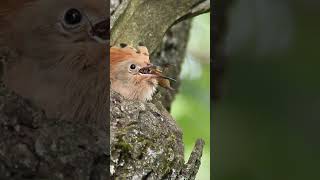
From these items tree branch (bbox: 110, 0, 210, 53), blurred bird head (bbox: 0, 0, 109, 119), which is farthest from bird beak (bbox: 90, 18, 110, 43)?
tree branch (bbox: 110, 0, 210, 53)

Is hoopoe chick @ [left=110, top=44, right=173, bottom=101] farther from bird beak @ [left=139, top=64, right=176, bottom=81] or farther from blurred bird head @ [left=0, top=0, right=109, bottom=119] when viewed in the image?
blurred bird head @ [left=0, top=0, right=109, bottom=119]

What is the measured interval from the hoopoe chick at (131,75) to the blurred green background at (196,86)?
889 mm

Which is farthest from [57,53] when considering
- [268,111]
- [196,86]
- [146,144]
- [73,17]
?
[196,86]

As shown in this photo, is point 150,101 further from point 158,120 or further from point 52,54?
point 52,54

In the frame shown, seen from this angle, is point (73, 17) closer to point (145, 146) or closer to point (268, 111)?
point (145, 146)

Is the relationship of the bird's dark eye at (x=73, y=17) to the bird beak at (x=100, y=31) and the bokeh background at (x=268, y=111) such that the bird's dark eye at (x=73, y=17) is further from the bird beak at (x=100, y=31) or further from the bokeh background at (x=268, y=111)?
the bokeh background at (x=268, y=111)

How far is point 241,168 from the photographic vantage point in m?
1.45

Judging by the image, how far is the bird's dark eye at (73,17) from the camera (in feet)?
4.43

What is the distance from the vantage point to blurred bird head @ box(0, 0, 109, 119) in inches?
51.9

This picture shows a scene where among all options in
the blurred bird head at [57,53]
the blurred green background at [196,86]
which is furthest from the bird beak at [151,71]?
the blurred green background at [196,86]

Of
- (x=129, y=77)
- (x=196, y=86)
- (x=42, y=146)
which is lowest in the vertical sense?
(x=42, y=146)

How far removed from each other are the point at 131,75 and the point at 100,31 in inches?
6.9

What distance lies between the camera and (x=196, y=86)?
3.09 metres

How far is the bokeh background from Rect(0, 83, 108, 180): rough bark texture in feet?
0.80
